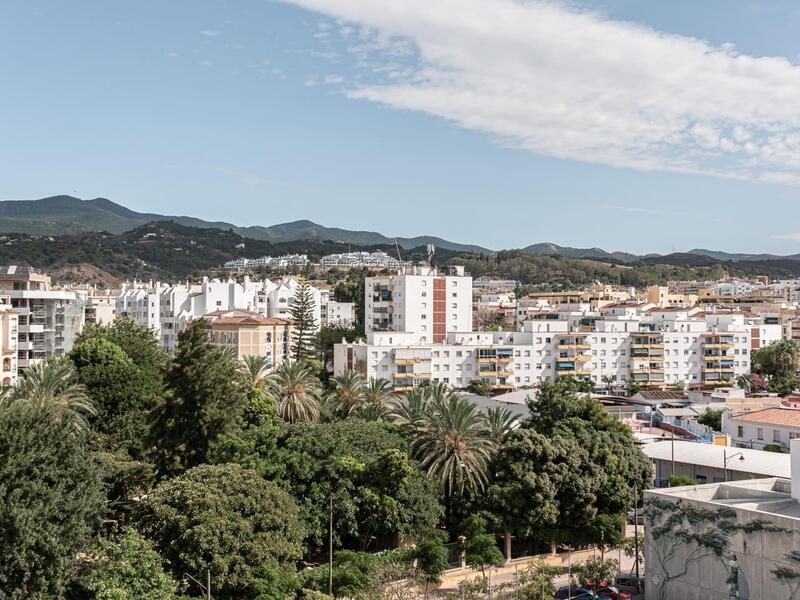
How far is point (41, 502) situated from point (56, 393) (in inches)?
655

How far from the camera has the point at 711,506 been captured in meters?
25.0

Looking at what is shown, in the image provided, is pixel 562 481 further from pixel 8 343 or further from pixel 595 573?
pixel 8 343

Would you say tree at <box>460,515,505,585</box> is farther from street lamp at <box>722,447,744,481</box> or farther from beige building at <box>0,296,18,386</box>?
beige building at <box>0,296,18,386</box>

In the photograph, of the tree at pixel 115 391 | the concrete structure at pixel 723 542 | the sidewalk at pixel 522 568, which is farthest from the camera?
the tree at pixel 115 391

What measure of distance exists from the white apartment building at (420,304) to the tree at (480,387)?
7989 mm

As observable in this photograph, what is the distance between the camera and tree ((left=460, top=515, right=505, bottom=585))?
2855cm

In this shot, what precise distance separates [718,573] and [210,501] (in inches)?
585

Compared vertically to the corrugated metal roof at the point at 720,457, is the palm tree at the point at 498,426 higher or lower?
higher

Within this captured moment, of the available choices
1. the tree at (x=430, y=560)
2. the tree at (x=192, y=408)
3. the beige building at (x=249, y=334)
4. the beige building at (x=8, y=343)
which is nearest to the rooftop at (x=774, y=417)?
the tree at (x=430, y=560)

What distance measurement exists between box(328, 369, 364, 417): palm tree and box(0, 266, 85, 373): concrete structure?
21.9 meters

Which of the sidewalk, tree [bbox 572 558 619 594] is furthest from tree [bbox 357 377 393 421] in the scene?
tree [bbox 572 558 619 594]

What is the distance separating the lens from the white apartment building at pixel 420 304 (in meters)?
85.9

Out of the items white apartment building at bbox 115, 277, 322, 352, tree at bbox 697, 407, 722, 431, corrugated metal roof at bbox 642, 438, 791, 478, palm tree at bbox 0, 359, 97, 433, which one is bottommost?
tree at bbox 697, 407, 722, 431

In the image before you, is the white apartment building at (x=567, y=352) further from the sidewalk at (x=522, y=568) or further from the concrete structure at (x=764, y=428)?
the sidewalk at (x=522, y=568)
